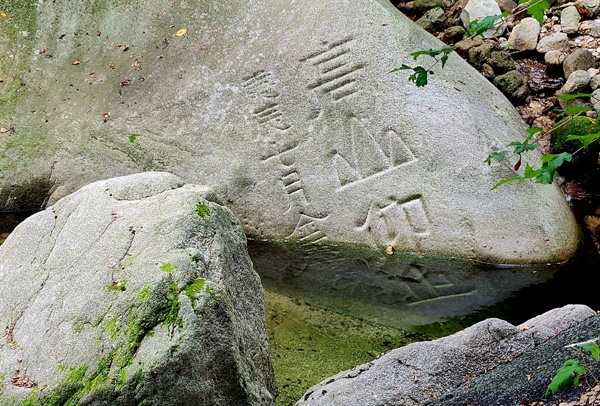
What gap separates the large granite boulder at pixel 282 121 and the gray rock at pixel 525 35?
884 millimetres

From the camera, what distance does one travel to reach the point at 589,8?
17.2 ft

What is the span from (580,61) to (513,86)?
1.58 feet

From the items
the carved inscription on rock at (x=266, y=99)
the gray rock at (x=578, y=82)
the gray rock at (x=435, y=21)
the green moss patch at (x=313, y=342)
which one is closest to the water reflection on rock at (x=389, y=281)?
the green moss patch at (x=313, y=342)

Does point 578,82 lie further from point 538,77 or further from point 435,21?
point 435,21

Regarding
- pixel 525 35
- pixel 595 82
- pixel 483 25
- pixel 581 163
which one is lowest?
pixel 581 163

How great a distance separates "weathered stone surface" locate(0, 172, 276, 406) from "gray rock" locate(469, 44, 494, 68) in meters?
3.10

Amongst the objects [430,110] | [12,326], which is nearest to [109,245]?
[12,326]

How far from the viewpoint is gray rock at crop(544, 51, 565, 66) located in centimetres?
505

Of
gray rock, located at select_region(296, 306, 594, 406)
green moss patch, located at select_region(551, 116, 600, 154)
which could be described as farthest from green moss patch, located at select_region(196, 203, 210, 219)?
green moss patch, located at select_region(551, 116, 600, 154)

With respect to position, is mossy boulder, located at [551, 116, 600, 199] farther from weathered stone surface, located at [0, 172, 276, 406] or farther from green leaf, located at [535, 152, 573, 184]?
green leaf, located at [535, 152, 573, 184]

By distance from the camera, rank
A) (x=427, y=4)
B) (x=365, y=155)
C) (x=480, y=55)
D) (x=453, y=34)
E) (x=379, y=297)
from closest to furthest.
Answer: (x=379, y=297) < (x=365, y=155) < (x=480, y=55) < (x=453, y=34) < (x=427, y=4)

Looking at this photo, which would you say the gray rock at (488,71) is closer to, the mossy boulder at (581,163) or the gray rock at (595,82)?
the gray rock at (595,82)

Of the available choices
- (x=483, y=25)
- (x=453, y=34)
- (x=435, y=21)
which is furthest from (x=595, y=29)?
(x=483, y=25)

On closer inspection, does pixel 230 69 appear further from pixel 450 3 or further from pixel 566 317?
pixel 566 317
